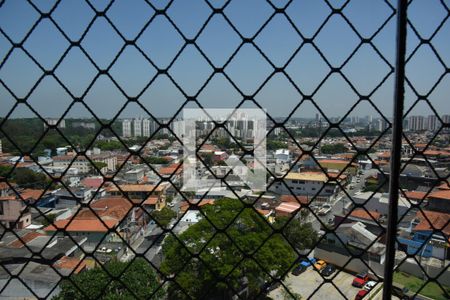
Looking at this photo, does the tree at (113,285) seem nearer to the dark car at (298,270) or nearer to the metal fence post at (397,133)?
the dark car at (298,270)

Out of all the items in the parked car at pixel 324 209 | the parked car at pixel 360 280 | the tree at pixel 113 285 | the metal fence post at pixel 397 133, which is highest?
the metal fence post at pixel 397 133

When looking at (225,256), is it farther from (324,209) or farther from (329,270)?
(324,209)

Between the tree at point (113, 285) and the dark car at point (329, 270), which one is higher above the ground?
the tree at point (113, 285)

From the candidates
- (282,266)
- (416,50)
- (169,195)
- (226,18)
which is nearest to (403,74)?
(416,50)

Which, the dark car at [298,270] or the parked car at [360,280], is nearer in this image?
the parked car at [360,280]

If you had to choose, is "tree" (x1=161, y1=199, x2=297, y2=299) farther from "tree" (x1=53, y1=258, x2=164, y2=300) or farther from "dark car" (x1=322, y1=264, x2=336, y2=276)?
"dark car" (x1=322, y1=264, x2=336, y2=276)

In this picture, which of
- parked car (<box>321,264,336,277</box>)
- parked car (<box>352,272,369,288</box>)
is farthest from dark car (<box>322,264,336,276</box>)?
parked car (<box>352,272,369,288</box>)

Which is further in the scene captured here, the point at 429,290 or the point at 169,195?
the point at 169,195

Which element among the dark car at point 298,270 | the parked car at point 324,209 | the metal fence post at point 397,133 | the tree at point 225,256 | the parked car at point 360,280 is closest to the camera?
the metal fence post at point 397,133

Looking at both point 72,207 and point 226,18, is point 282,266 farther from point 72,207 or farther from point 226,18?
point 72,207

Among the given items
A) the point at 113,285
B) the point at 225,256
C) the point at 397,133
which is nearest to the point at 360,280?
the point at 225,256

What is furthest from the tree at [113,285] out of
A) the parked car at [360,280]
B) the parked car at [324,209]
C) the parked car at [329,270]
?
the parked car at [324,209]
